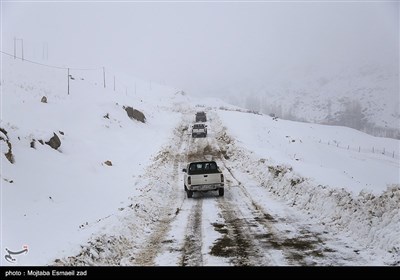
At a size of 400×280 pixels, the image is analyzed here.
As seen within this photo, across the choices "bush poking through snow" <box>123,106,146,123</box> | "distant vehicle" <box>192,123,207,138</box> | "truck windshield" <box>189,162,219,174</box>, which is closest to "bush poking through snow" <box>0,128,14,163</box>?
"truck windshield" <box>189,162,219,174</box>

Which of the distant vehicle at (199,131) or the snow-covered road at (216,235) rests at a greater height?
the distant vehicle at (199,131)

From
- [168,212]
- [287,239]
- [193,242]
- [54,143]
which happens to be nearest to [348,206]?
[287,239]

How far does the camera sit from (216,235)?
12031mm

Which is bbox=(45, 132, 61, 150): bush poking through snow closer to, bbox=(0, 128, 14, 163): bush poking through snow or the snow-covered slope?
the snow-covered slope

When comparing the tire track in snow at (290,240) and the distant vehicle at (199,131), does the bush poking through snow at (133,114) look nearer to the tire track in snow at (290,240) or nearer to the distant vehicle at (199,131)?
the distant vehicle at (199,131)

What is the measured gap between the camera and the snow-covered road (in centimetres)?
959

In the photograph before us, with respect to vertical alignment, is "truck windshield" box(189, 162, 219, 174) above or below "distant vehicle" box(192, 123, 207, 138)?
below

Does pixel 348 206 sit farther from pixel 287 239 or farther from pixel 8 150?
pixel 8 150

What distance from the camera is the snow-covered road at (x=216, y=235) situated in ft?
31.4

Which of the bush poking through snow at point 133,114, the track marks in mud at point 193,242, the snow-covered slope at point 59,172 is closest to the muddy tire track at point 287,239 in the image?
the track marks in mud at point 193,242

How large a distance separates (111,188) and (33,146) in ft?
17.2

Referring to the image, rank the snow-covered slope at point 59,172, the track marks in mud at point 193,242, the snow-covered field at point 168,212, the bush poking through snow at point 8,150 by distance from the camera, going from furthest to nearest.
A: 1. the bush poking through snow at point 8,150
2. the snow-covered slope at point 59,172
3. the snow-covered field at point 168,212
4. the track marks in mud at point 193,242

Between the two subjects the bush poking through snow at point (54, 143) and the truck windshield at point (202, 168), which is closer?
the truck windshield at point (202, 168)

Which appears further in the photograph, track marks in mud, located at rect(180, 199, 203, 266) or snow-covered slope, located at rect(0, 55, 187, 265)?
snow-covered slope, located at rect(0, 55, 187, 265)
